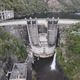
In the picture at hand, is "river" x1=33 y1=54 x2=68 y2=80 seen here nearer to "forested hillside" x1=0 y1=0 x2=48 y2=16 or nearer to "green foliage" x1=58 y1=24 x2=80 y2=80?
"green foliage" x1=58 y1=24 x2=80 y2=80

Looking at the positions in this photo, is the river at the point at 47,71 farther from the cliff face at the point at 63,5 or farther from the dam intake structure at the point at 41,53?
the cliff face at the point at 63,5

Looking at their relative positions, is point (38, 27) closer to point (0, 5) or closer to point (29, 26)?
point (29, 26)

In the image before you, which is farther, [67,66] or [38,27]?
[38,27]

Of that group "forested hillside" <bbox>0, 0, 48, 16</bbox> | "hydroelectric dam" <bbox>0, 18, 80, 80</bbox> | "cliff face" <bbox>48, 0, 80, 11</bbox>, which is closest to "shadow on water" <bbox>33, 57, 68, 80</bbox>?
"hydroelectric dam" <bbox>0, 18, 80, 80</bbox>

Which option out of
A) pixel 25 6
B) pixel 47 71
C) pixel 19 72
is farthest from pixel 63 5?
pixel 19 72

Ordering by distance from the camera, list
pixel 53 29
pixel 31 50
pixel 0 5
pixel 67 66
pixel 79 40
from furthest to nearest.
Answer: pixel 0 5 < pixel 53 29 < pixel 31 50 < pixel 79 40 < pixel 67 66

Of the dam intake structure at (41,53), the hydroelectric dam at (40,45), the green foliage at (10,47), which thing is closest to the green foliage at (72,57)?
the hydroelectric dam at (40,45)

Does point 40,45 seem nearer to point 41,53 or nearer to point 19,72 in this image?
point 41,53

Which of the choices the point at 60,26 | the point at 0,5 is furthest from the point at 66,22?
the point at 0,5
